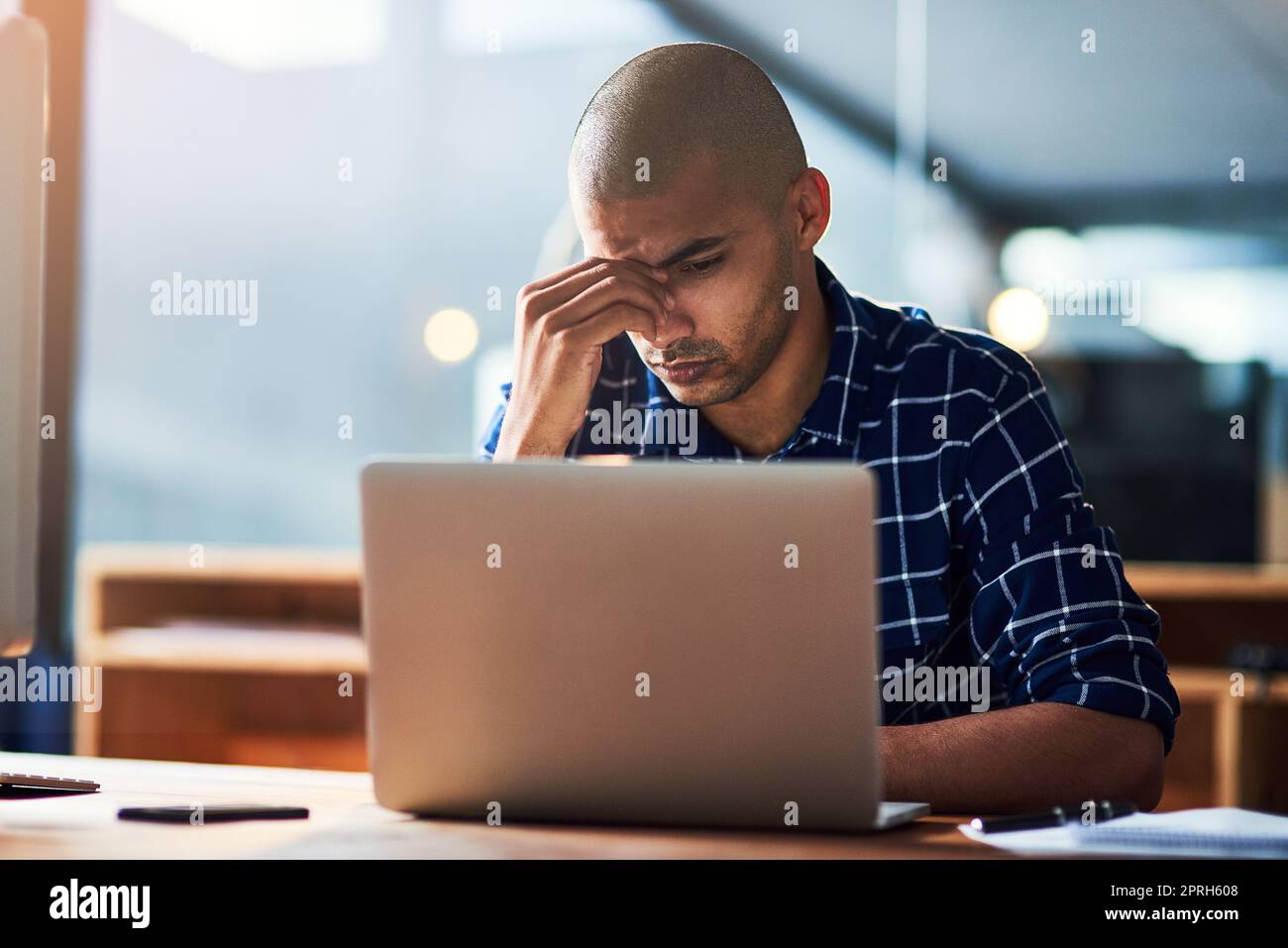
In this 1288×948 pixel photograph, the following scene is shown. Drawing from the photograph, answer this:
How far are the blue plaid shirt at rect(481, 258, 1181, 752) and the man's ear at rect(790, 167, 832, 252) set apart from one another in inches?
2.6

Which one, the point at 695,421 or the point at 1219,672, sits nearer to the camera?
the point at 695,421

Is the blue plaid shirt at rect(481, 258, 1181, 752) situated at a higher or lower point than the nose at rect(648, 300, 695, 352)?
lower

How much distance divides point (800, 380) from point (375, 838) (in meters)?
0.94

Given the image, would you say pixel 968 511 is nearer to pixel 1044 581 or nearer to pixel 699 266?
pixel 1044 581

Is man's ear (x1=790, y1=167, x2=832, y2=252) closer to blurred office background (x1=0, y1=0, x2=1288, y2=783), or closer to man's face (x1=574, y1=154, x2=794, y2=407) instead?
man's face (x1=574, y1=154, x2=794, y2=407)

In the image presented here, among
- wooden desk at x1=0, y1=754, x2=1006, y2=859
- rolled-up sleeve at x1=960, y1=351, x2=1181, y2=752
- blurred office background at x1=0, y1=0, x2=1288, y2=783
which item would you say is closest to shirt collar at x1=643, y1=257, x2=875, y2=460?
rolled-up sleeve at x1=960, y1=351, x2=1181, y2=752

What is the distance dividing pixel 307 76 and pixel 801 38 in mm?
1380

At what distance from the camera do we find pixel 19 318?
1.08 m

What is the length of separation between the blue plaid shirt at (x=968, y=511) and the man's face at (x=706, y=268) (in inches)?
3.5

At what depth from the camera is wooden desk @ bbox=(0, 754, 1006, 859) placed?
89 cm

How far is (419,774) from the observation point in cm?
103

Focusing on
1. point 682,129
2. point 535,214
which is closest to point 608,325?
point 682,129
